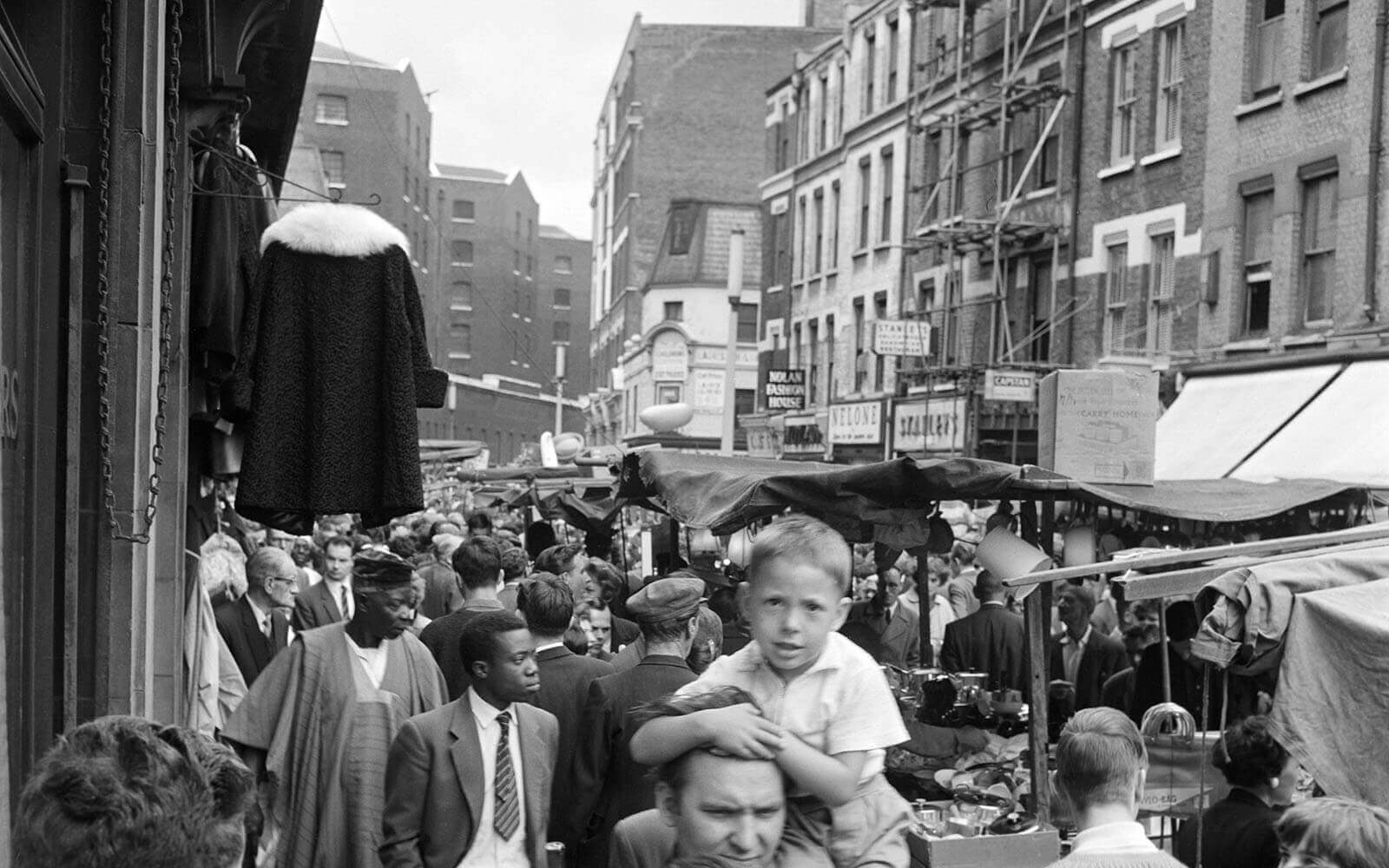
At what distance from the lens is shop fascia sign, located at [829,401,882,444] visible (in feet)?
124

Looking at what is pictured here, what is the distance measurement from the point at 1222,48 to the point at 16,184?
2327 cm

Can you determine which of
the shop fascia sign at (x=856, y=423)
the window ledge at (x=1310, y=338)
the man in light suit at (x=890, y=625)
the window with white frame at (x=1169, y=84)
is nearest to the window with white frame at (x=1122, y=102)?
the window with white frame at (x=1169, y=84)

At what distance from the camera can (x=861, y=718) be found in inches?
139

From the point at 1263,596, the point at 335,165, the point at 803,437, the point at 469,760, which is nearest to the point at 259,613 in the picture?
the point at 469,760

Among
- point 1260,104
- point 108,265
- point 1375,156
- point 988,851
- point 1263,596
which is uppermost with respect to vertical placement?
point 1260,104

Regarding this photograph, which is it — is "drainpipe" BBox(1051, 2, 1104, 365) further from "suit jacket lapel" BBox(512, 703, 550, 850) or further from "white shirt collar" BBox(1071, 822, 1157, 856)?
"white shirt collar" BBox(1071, 822, 1157, 856)

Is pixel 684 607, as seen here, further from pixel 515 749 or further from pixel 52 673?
pixel 52 673

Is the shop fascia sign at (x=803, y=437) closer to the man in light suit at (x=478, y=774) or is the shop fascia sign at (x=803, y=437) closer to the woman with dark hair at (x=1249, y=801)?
the woman with dark hair at (x=1249, y=801)

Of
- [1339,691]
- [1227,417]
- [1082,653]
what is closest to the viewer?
[1339,691]

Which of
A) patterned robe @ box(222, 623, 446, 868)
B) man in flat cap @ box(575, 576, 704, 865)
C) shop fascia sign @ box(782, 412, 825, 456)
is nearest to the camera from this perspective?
patterned robe @ box(222, 623, 446, 868)

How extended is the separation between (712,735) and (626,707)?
3.20m

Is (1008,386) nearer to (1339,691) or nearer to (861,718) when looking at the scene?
(1339,691)

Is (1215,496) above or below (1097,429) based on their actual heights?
below

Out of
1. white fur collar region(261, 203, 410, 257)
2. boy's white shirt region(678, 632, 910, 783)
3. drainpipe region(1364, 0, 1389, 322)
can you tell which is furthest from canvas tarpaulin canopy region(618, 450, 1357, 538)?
drainpipe region(1364, 0, 1389, 322)
